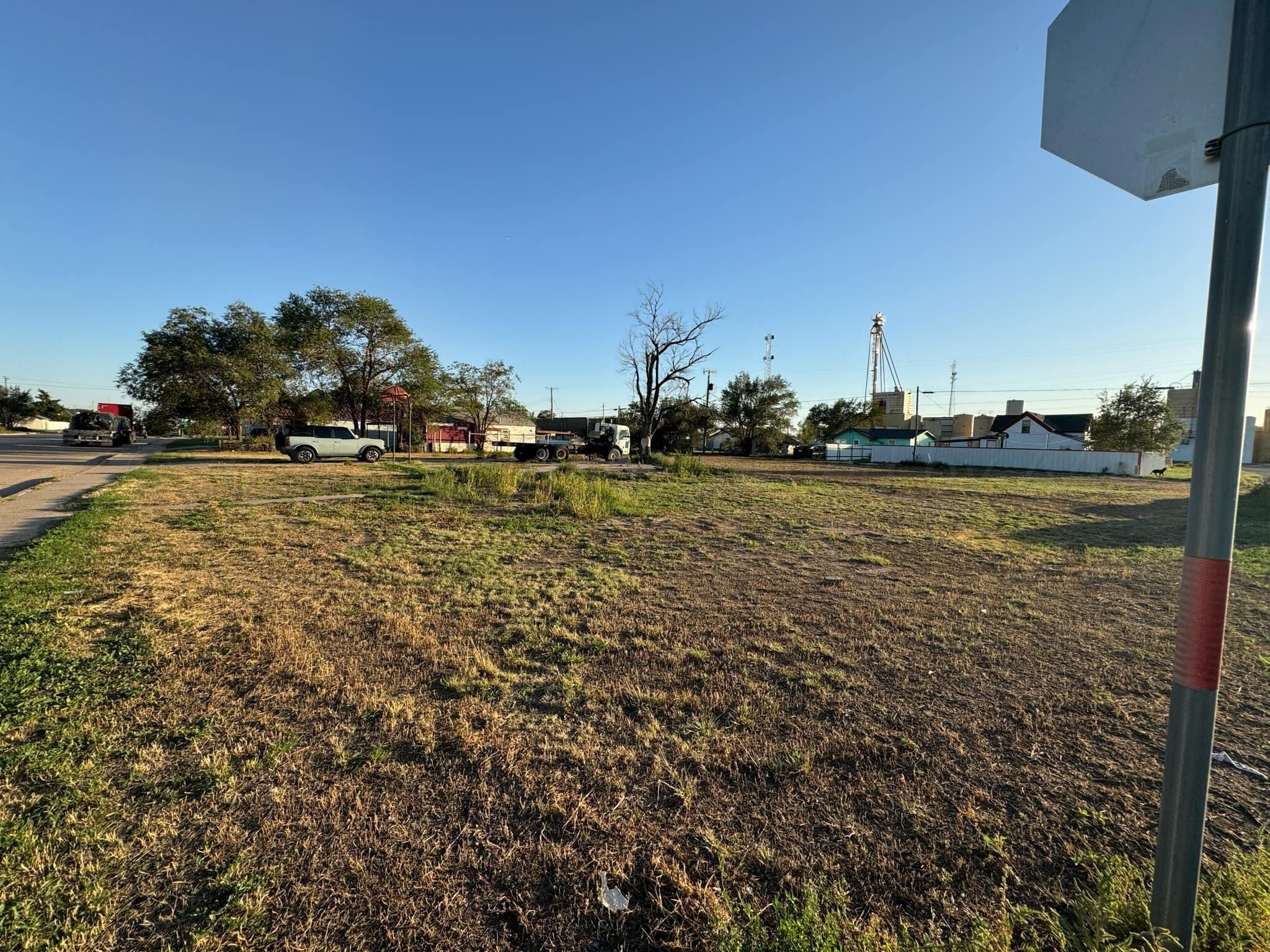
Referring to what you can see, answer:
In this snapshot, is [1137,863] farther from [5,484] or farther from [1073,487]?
[1073,487]

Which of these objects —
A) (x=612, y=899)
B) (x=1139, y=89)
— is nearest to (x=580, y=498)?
(x=612, y=899)

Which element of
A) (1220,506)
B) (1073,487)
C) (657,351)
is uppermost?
(657,351)

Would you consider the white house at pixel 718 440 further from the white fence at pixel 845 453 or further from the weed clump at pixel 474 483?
the weed clump at pixel 474 483

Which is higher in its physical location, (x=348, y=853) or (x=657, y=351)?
(x=657, y=351)

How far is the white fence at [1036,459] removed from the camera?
31109 mm

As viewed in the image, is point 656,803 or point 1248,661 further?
point 1248,661

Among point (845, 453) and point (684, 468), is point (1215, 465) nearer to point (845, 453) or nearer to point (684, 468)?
point (684, 468)

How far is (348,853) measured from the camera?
1.73 meters

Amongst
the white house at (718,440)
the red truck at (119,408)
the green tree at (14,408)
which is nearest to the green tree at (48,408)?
the green tree at (14,408)

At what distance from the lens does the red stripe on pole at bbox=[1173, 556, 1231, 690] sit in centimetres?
125

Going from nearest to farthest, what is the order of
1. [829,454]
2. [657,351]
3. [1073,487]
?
[1073,487]
[657,351]
[829,454]

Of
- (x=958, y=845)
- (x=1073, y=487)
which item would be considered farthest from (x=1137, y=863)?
(x=1073, y=487)

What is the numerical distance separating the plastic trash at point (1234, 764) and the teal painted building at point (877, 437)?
5898 centimetres

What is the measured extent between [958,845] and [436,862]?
1.96 metres
